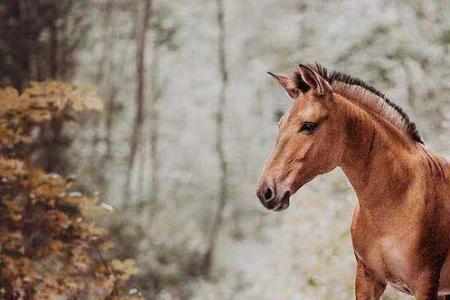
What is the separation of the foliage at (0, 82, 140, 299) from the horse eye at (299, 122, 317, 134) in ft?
3.26

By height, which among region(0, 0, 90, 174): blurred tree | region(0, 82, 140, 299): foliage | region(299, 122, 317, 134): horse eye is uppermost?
region(0, 0, 90, 174): blurred tree

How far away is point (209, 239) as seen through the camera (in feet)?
7.72

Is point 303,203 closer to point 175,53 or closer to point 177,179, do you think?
point 177,179

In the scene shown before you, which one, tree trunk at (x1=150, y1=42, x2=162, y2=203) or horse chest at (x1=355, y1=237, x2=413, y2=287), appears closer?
horse chest at (x1=355, y1=237, x2=413, y2=287)

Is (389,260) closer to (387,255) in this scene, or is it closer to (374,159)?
(387,255)

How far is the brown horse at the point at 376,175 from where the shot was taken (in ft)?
5.42

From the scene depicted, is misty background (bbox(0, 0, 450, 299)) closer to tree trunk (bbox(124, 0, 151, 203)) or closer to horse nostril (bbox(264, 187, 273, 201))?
tree trunk (bbox(124, 0, 151, 203))

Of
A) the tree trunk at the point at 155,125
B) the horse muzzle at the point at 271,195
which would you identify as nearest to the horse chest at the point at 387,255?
the horse muzzle at the point at 271,195

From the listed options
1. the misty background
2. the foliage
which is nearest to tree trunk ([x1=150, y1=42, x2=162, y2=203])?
the misty background

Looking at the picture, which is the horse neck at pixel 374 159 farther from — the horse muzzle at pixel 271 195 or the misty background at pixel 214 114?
the misty background at pixel 214 114

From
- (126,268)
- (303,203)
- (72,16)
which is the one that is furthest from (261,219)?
(72,16)

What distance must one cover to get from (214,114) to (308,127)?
2.43ft

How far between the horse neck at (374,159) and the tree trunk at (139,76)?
923 millimetres

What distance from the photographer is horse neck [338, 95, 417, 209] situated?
1690 mm
